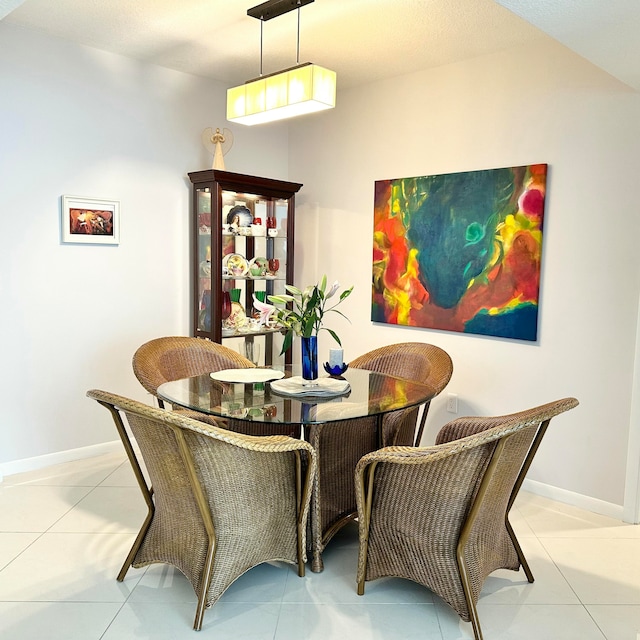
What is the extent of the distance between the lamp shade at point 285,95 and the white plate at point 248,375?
1259mm

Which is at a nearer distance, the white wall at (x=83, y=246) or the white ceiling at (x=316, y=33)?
the white ceiling at (x=316, y=33)

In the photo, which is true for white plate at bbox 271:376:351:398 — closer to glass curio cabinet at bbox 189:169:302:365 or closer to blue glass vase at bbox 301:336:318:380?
blue glass vase at bbox 301:336:318:380

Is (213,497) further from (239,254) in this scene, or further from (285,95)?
(239,254)

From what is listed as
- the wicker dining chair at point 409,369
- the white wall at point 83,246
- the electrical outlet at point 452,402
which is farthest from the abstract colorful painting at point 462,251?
the white wall at point 83,246

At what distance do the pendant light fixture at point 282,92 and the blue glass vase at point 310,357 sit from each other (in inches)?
42.3

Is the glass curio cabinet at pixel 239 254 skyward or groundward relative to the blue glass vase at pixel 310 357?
skyward

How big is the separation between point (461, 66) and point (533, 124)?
0.63m

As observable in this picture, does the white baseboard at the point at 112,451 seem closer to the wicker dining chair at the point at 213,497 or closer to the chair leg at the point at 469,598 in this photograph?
the chair leg at the point at 469,598

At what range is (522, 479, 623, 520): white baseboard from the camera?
10.5 ft

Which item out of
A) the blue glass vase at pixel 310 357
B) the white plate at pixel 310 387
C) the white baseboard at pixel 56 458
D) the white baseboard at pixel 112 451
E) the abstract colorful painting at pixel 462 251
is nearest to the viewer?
the white plate at pixel 310 387

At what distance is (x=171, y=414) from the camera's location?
2.04 meters

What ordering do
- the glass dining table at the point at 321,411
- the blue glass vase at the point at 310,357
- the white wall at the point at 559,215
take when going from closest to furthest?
the glass dining table at the point at 321,411 < the blue glass vase at the point at 310,357 < the white wall at the point at 559,215

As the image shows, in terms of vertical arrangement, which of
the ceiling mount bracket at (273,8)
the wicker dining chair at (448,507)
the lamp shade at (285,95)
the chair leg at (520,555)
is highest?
the ceiling mount bracket at (273,8)

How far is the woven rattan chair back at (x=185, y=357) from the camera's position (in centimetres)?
329
